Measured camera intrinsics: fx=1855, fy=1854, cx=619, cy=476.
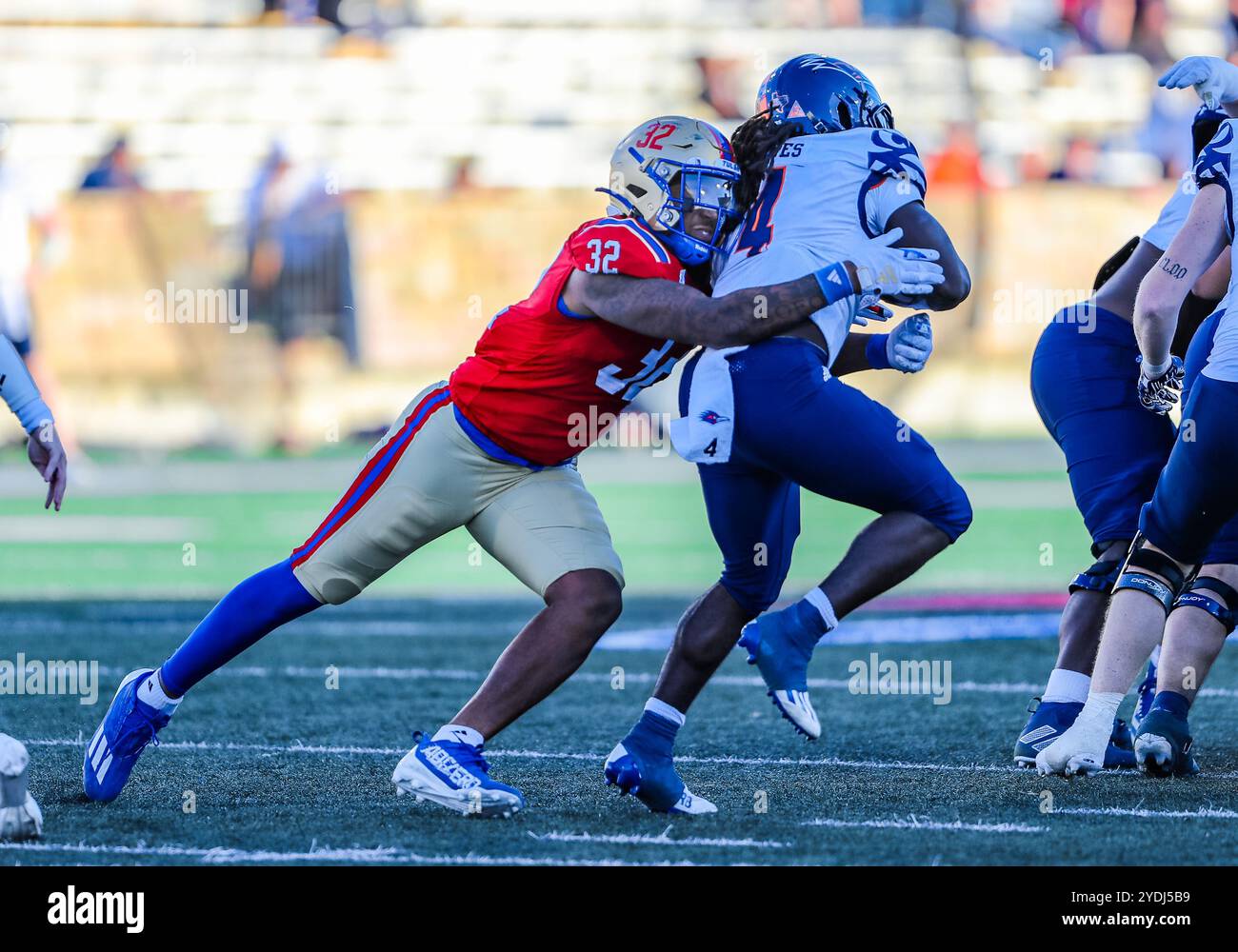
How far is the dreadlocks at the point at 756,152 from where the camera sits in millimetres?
4398

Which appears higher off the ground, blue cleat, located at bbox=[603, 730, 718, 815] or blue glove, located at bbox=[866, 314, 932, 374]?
blue glove, located at bbox=[866, 314, 932, 374]

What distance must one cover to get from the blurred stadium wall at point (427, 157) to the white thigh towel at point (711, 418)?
1392 centimetres

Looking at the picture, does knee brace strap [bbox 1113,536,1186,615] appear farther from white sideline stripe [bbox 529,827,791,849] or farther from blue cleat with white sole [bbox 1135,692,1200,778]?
Answer: white sideline stripe [bbox 529,827,791,849]

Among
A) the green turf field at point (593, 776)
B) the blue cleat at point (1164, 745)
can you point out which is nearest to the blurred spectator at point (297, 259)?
the green turf field at point (593, 776)

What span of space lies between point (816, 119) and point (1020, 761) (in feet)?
5.59

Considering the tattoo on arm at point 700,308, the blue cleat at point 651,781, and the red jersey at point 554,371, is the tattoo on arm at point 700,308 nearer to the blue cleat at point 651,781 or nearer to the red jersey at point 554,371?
the red jersey at point 554,371

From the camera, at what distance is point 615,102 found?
21281 millimetres

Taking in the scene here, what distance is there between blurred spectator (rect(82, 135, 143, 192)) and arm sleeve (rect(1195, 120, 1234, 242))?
1653cm

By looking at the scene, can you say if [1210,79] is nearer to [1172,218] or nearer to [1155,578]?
[1172,218]

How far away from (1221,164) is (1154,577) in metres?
0.99

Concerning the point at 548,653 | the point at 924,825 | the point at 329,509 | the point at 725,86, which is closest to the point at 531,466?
the point at 548,653

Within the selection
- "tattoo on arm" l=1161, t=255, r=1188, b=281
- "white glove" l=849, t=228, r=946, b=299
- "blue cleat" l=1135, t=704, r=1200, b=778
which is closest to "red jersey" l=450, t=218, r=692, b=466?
"white glove" l=849, t=228, r=946, b=299

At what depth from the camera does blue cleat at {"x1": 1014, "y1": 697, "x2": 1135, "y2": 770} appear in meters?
4.67

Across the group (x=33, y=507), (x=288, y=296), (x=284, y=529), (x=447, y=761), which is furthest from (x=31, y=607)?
(x=288, y=296)
